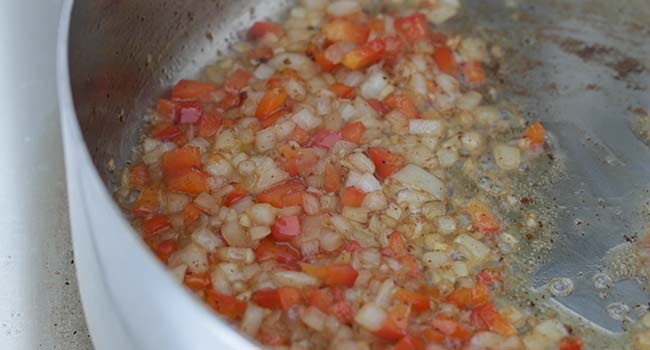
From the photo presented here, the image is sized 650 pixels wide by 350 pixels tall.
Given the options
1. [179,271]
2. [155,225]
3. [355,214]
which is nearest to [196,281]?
[179,271]

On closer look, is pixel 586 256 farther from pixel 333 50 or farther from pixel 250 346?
pixel 250 346

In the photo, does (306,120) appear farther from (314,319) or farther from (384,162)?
(314,319)

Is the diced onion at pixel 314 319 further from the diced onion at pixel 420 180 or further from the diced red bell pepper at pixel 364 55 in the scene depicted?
the diced red bell pepper at pixel 364 55

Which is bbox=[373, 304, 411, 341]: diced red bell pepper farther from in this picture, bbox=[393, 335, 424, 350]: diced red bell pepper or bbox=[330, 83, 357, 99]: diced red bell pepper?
bbox=[330, 83, 357, 99]: diced red bell pepper

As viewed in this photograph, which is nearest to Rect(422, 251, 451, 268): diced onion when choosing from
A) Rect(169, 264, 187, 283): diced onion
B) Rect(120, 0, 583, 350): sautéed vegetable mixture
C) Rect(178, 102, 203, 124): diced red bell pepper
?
Rect(120, 0, 583, 350): sautéed vegetable mixture

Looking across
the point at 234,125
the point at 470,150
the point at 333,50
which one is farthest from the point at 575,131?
the point at 234,125
